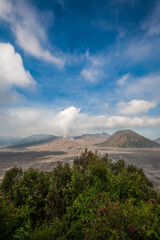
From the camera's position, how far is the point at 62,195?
789 cm

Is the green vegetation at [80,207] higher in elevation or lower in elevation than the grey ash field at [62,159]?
higher

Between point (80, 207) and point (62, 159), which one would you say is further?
point (62, 159)

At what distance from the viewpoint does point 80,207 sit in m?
5.70

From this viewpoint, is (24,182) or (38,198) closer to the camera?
(38,198)

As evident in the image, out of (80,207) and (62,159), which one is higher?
(80,207)

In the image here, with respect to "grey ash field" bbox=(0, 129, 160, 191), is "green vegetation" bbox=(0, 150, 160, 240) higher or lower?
higher

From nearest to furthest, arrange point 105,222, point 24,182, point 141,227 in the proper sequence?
point 141,227
point 105,222
point 24,182

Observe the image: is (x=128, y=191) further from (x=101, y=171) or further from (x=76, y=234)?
(x=76, y=234)

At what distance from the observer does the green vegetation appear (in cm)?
384

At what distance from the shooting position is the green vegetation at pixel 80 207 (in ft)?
12.6

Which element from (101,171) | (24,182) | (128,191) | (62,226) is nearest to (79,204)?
(62,226)

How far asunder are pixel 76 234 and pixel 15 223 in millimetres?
2627

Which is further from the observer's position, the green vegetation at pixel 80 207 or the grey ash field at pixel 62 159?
the grey ash field at pixel 62 159

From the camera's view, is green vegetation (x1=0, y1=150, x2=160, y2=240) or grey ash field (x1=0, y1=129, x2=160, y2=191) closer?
green vegetation (x1=0, y1=150, x2=160, y2=240)
